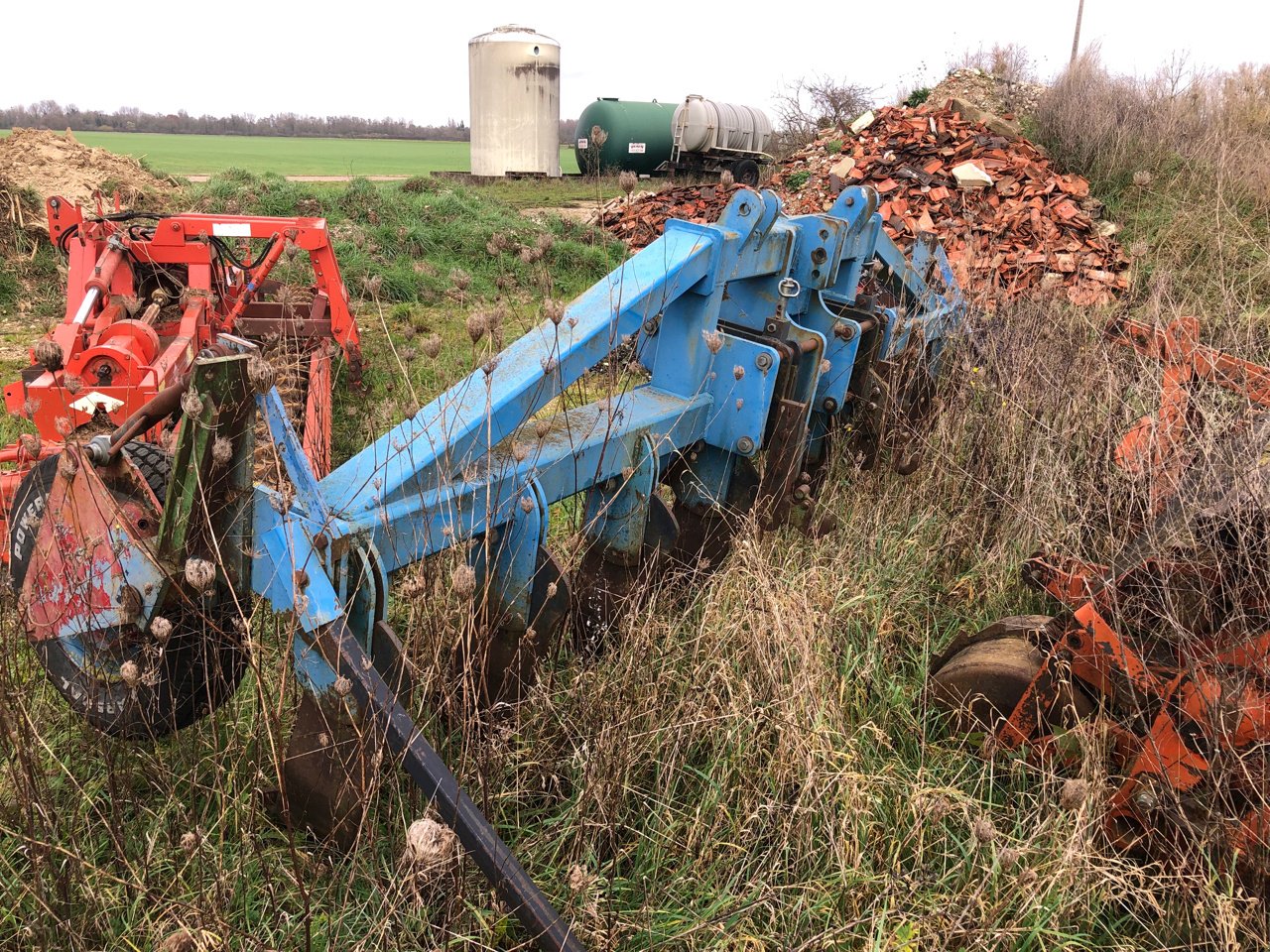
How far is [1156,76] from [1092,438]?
37.2 ft

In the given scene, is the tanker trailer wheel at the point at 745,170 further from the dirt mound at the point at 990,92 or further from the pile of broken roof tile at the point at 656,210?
the pile of broken roof tile at the point at 656,210

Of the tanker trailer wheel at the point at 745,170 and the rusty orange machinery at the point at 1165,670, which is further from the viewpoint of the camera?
the tanker trailer wheel at the point at 745,170

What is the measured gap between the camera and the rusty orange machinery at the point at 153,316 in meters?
3.85

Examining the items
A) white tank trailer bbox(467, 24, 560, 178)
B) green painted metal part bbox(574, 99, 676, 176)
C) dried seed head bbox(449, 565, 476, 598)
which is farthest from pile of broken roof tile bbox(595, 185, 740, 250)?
dried seed head bbox(449, 565, 476, 598)

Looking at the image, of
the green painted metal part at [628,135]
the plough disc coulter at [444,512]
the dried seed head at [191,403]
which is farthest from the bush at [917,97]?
Answer: the dried seed head at [191,403]

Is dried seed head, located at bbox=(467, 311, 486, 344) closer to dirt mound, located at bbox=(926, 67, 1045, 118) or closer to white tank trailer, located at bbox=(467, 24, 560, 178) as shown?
dirt mound, located at bbox=(926, 67, 1045, 118)

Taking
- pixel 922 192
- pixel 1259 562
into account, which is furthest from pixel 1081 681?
pixel 922 192

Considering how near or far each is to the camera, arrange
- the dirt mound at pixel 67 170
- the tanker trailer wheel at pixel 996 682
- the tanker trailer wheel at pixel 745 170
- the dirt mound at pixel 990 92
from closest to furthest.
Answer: the tanker trailer wheel at pixel 996 682, the dirt mound at pixel 67 170, the dirt mound at pixel 990 92, the tanker trailer wheel at pixel 745 170

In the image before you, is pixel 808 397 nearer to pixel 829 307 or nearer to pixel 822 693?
pixel 829 307

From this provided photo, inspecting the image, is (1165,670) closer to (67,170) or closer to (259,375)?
(259,375)

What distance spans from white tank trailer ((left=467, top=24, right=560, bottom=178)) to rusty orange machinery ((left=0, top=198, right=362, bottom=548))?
51.1 ft

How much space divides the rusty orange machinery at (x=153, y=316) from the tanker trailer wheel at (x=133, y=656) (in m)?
0.91

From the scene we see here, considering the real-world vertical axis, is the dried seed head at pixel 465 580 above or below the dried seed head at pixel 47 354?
below

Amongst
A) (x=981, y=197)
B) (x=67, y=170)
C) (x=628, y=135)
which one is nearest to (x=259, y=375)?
(x=981, y=197)
